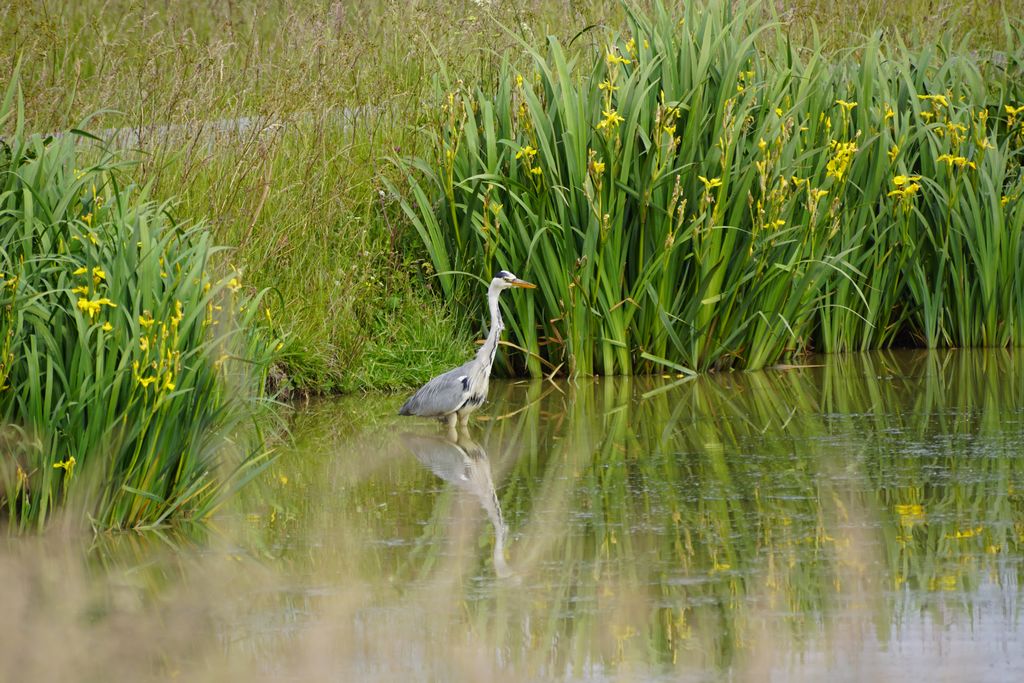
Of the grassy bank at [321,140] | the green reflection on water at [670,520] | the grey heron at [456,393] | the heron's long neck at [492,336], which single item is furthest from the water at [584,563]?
the grassy bank at [321,140]

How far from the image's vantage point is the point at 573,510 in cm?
561

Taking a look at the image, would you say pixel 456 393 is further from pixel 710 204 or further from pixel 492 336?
pixel 710 204

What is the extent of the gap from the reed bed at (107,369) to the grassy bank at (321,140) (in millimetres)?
1995

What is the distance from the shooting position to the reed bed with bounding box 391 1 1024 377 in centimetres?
847

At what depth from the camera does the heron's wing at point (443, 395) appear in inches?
290

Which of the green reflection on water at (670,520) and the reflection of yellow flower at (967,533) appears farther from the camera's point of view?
→ the reflection of yellow flower at (967,533)

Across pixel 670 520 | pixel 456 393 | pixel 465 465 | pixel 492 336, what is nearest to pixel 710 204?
pixel 492 336

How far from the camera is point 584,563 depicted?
4898mm

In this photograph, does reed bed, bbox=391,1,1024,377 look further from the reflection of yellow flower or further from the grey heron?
the reflection of yellow flower

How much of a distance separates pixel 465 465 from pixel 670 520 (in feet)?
4.76

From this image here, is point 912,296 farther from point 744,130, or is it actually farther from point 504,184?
point 504,184

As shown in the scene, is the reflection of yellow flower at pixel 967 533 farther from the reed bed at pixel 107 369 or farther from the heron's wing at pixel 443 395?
the heron's wing at pixel 443 395

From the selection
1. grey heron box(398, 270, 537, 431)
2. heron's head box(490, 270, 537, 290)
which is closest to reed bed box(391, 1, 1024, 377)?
heron's head box(490, 270, 537, 290)

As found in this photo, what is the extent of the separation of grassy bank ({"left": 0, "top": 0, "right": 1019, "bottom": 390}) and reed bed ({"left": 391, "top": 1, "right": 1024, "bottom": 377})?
0.25 meters
